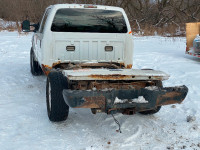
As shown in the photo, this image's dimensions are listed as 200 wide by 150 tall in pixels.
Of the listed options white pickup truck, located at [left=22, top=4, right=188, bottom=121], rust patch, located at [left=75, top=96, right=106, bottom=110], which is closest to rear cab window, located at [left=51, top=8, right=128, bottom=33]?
white pickup truck, located at [left=22, top=4, right=188, bottom=121]

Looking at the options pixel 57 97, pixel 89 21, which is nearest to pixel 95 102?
pixel 57 97

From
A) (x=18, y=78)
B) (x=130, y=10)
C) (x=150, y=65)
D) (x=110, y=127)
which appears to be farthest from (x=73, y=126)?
(x=130, y=10)

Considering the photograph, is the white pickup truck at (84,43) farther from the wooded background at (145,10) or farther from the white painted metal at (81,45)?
the wooded background at (145,10)

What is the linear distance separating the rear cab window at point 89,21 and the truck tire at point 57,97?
1456mm

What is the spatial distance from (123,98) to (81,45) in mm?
1995

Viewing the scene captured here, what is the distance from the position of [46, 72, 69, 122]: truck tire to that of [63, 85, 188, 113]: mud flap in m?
0.46

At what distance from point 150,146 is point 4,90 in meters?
3.81

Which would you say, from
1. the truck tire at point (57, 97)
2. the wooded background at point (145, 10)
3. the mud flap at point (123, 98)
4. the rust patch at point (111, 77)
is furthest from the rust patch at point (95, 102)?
the wooded background at point (145, 10)

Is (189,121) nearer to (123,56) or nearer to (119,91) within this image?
(119,91)

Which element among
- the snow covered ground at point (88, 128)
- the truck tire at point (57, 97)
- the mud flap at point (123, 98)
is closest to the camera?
the mud flap at point (123, 98)

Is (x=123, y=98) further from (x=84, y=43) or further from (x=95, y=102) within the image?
(x=84, y=43)

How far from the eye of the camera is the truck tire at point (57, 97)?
3.95 meters

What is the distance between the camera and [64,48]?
521 cm

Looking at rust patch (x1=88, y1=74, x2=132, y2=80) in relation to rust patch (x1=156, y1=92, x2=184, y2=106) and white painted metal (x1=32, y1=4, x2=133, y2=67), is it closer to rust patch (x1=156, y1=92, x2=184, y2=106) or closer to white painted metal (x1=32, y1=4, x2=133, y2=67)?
rust patch (x1=156, y1=92, x2=184, y2=106)
